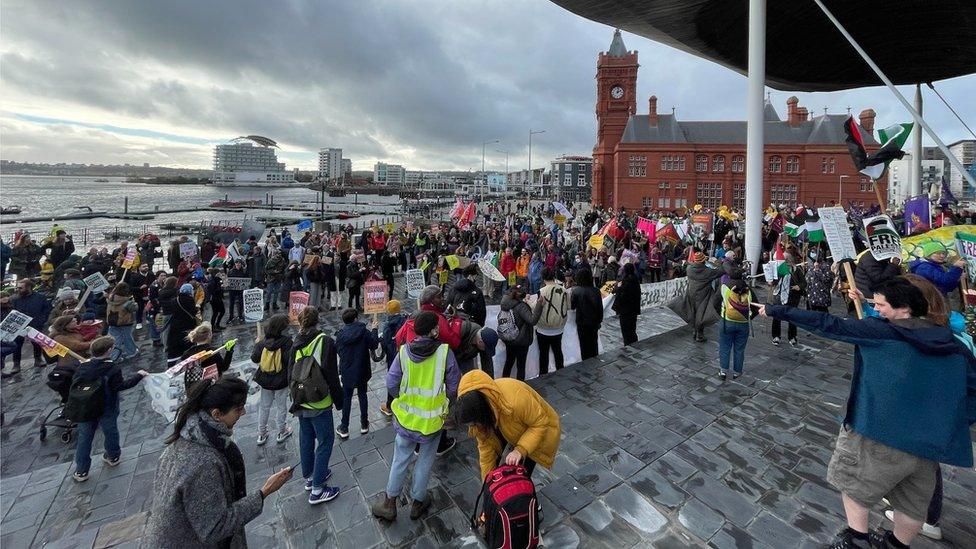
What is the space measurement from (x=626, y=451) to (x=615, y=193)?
59242 millimetres

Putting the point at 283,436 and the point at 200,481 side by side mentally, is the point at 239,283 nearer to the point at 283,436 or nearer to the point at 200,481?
the point at 283,436

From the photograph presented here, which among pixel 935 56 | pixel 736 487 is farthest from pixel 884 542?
pixel 935 56

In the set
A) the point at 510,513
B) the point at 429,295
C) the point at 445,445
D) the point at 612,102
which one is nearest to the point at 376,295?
the point at 429,295

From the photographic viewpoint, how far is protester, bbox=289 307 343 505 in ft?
13.0

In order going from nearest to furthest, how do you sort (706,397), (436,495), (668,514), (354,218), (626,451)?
(668,514), (436,495), (626,451), (706,397), (354,218)

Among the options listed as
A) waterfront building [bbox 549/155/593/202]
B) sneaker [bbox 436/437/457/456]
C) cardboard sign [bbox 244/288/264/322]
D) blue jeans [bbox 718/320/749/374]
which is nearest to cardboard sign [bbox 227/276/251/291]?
cardboard sign [bbox 244/288/264/322]

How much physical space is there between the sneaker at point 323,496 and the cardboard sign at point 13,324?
5497 mm

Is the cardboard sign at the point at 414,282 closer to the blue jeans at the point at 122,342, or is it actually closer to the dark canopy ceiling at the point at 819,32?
the blue jeans at the point at 122,342

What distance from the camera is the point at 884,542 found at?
2.92 m

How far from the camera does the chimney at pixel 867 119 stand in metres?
54.4

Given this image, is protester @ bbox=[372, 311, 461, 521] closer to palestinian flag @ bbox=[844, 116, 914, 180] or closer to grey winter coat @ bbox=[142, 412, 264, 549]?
grey winter coat @ bbox=[142, 412, 264, 549]

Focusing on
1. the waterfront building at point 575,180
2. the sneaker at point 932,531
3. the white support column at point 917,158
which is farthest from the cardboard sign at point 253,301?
the waterfront building at point 575,180

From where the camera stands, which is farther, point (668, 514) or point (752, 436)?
point (752, 436)

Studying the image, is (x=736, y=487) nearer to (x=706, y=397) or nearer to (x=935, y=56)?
(x=706, y=397)
